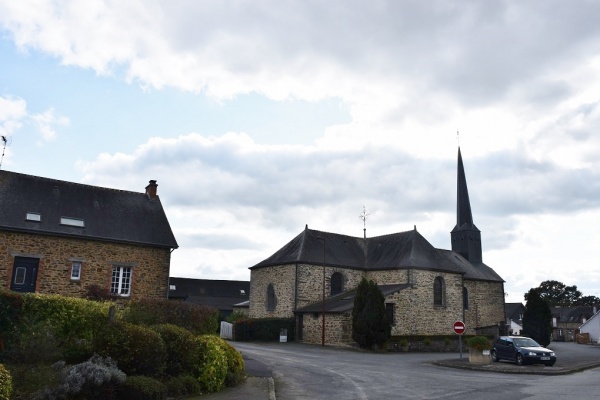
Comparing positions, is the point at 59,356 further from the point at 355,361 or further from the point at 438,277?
the point at 438,277

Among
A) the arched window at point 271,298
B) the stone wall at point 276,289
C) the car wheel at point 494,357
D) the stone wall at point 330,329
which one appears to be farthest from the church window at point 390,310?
the car wheel at point 494,357

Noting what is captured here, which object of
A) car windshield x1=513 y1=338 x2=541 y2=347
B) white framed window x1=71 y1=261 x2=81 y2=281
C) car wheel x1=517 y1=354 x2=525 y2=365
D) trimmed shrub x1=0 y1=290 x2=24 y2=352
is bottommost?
car wheel x1=517 y1=354 x2=525 y2=365

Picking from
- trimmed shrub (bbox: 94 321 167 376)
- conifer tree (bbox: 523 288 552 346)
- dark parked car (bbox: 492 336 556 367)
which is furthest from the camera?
conifer tree (bbox: 523 288 552 346)

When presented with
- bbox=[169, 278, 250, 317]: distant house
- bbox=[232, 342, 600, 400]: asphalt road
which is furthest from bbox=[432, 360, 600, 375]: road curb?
bbox=[169, 278, 250, 317]: distant house

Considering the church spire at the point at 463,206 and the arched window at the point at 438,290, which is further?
the church spire at the point at 463,206

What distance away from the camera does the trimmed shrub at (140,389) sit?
9.72 m

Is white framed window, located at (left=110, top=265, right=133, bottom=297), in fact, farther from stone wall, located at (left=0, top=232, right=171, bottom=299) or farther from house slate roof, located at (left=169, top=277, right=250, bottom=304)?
house slate roof, located at (left=169, top=277, right=250, bottom=304)

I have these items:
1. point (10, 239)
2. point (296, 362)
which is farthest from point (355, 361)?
point (10, 239)

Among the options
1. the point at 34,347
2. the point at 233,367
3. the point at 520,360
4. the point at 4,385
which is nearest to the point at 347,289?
the point at 520,360

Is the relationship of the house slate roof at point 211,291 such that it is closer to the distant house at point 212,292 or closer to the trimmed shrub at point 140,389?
the distant house at point 212,292

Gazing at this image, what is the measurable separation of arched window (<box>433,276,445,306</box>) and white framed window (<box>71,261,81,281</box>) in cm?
2459

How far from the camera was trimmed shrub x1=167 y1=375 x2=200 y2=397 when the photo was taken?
35.2 ft

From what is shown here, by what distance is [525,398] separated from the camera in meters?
11.5

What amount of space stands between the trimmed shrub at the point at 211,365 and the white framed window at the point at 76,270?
43.2 feet
